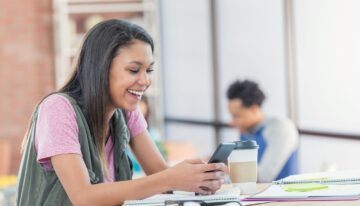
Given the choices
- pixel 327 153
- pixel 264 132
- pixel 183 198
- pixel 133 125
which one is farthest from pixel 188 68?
pixel 183 198

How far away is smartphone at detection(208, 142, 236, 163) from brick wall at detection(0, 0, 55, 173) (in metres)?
5.16

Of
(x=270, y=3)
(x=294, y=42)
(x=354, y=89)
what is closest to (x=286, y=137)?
(x=354, y=89)

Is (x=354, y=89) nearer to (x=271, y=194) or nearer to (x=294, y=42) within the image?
(x=294, y=42)

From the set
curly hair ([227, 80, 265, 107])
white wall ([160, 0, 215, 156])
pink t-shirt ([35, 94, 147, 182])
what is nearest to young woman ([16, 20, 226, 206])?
pink t-shirt ([35, 94, 147, 182])

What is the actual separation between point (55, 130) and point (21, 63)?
510cm

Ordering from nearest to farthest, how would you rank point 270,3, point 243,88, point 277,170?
point 277,170
point 243,88
point 270,3

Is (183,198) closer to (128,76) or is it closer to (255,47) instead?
(128,76)

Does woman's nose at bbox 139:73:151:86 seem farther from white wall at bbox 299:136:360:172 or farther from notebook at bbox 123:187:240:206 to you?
white wall at bbox 299:136:360:172

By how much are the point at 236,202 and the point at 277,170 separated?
1.85 metres

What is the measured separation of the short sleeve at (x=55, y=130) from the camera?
2059mm

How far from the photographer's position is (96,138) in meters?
2.20

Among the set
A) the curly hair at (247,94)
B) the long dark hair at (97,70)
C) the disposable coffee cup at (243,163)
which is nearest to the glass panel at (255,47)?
the curly hair at (247,94)

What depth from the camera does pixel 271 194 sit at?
6.73 feet

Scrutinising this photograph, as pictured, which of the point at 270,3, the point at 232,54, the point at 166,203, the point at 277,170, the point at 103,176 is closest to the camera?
the point at 166,203
